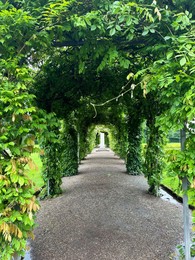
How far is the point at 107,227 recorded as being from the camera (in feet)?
15.6

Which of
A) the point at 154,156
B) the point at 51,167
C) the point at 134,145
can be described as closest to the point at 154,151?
the point at 154,156

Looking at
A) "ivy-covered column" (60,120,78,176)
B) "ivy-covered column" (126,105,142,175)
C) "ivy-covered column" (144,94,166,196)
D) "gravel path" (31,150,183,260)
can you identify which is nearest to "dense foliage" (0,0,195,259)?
"gravel path" (31,150,183,260)

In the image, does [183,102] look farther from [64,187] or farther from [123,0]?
[64,187]

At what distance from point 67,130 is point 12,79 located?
26.4ft

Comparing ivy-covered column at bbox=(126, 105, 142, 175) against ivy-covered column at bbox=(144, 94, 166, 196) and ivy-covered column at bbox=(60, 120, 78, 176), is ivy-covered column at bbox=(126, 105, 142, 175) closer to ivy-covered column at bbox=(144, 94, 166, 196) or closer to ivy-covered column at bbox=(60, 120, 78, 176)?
ivy-covered column at bbox=(60, 120, 78, 176)

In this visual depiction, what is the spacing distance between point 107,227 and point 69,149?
646cm

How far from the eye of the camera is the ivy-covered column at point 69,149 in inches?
430

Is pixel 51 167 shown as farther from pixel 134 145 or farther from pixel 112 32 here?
pixel 112 32

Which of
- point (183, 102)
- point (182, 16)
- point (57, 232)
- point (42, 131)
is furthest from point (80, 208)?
point (182, 16)

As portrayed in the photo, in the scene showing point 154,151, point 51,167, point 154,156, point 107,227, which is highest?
point 154,151

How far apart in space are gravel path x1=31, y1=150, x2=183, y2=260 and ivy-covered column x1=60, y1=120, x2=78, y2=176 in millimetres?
3271

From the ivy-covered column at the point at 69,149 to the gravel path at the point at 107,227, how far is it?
3.27 metres

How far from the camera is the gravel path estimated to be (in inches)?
150

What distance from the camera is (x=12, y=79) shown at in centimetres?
291
